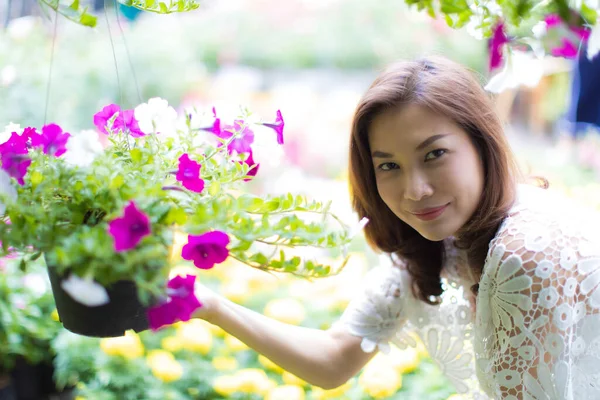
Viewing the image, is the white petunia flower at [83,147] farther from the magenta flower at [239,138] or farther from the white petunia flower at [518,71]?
the white petunia flower at [518,71]

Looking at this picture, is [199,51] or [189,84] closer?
[189,84]

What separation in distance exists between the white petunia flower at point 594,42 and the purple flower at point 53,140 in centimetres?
61

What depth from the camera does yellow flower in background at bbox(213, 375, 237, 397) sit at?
1.22 m

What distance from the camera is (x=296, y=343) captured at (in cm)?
112

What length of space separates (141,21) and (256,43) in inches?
48.5

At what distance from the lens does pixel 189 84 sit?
3330 millimetres

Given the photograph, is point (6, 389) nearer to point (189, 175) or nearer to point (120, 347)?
point (120, 347)

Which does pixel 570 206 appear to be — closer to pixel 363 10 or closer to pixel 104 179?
pixel 104 179

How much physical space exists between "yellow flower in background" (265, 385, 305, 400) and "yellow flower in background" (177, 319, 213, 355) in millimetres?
204

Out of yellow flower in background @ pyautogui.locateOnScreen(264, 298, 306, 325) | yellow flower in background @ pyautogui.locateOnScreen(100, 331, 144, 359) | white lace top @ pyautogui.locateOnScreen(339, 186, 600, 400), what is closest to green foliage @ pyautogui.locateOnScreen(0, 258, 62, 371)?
yellow flower in background @ pyautogui.locateOnScreen(100, 331, 144, 359)

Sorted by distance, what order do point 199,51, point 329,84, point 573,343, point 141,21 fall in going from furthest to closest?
point 329,84 < point 199,51 < point 141,21 < point 573,343

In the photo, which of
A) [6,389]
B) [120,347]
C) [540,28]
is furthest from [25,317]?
[540,28]

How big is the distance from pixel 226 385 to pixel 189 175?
63 centimetres

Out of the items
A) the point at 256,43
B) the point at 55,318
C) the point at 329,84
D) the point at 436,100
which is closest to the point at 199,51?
the point at 256,43
